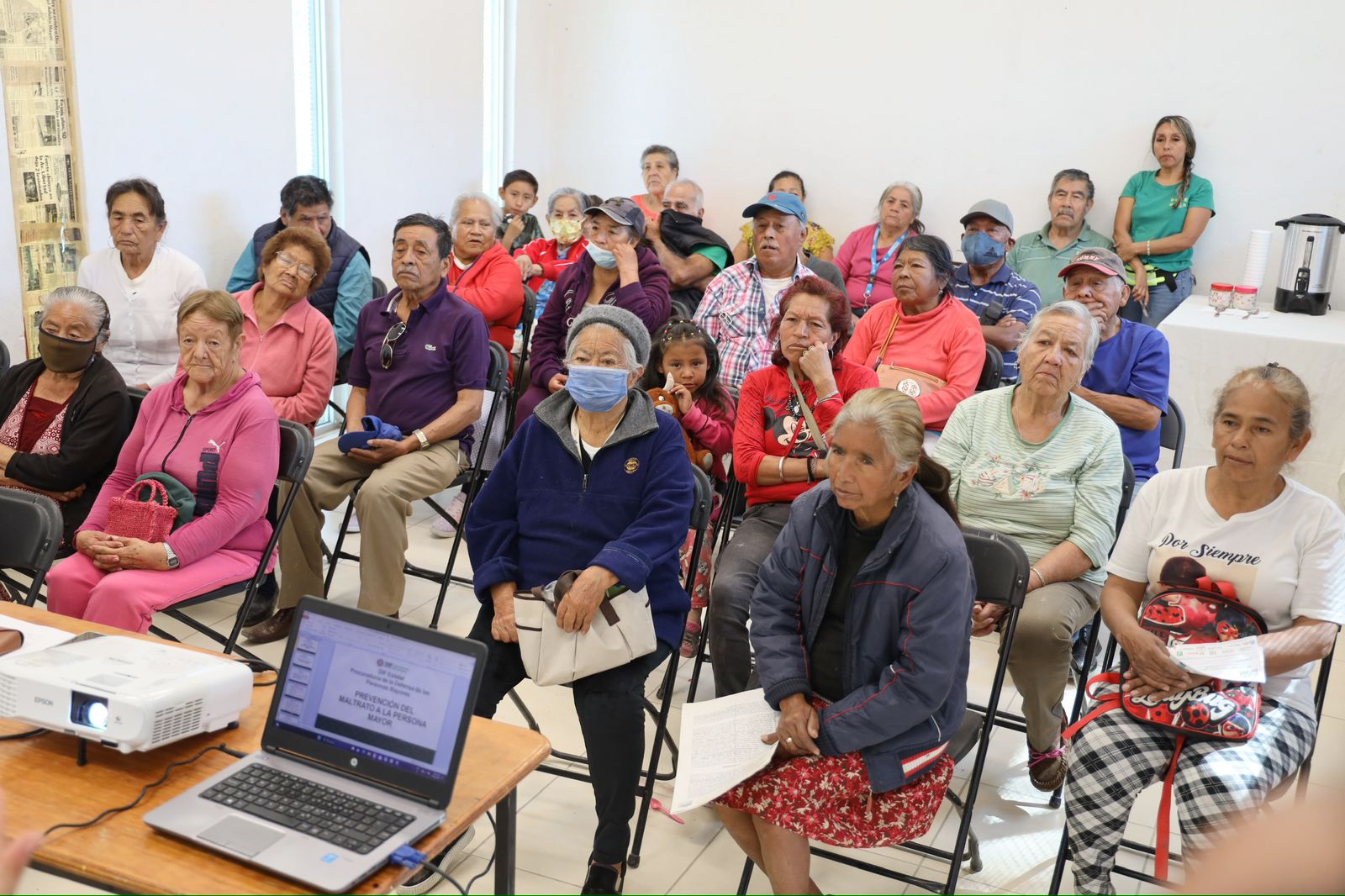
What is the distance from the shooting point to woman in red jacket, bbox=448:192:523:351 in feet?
17.8

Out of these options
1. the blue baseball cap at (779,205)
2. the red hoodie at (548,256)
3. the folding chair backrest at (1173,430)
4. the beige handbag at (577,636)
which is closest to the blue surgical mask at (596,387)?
the beige handbag at (577,636)

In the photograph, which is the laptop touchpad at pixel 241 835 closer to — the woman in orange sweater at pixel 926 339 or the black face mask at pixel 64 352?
the black face mask at pixel 64 352

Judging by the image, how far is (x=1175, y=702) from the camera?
261 cm

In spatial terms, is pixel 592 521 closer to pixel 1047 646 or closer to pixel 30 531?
pixel 1047 646

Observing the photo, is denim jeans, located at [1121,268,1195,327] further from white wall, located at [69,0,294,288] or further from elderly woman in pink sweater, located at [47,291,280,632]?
elderly woman in pink sweater, located at [47,291,280,632]

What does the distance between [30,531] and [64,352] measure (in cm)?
96

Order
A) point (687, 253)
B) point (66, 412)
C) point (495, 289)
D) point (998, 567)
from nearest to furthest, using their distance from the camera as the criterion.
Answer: point (998, 567) → point (66, 412) → point (495, 289) → point (687, 253)

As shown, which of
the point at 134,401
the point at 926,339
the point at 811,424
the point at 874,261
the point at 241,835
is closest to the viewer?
the point at 241,835

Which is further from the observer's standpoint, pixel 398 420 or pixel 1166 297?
pixel 1166 297

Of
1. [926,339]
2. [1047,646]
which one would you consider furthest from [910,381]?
[1047,646]

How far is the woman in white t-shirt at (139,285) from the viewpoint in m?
4.58

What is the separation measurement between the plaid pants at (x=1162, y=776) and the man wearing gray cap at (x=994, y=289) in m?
2.43

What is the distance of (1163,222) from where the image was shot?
6.74 meters

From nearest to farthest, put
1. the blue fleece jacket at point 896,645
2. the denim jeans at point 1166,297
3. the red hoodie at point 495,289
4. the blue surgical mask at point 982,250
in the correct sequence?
the blue fleece jacket at point 896,645, the blue surgical mask at point 982,250, the red hoodie at point 495,289, the denim jeans at point 1166,297
